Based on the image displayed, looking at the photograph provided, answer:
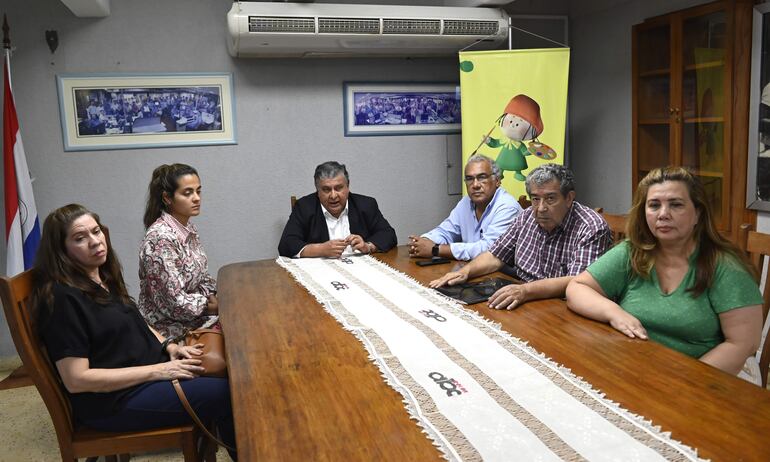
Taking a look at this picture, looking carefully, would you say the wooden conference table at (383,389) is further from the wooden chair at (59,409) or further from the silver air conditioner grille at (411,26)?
the silver air conditioner grille at (411,26)

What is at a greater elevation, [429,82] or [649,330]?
[429,82]

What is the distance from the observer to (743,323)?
60.7 inches

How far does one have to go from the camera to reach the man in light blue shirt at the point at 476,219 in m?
2.71

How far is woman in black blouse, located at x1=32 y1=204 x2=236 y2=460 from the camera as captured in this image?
4.97ft

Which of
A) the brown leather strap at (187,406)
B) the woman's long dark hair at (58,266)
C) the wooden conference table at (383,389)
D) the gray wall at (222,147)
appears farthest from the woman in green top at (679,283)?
the gray wall at (222,147)

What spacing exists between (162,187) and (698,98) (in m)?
2.91

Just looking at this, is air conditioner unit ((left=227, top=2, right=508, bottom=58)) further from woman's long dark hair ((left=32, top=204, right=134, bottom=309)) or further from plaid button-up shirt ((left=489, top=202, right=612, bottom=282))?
woman's long dark hair ((left=32, top=204, right=134, bottom=309))

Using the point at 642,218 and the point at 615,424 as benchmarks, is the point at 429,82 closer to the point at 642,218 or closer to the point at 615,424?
the point at 642,218

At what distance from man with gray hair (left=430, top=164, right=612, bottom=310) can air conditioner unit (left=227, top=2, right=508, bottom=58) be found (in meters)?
1.87

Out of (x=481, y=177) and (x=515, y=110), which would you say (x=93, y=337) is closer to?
(x=481, y=177)

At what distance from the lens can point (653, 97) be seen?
12.1ft

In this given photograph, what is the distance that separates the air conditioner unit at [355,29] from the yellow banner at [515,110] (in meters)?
0.25

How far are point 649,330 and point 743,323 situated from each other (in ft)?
0.77

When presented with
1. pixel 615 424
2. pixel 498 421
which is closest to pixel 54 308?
pixel 498 421
